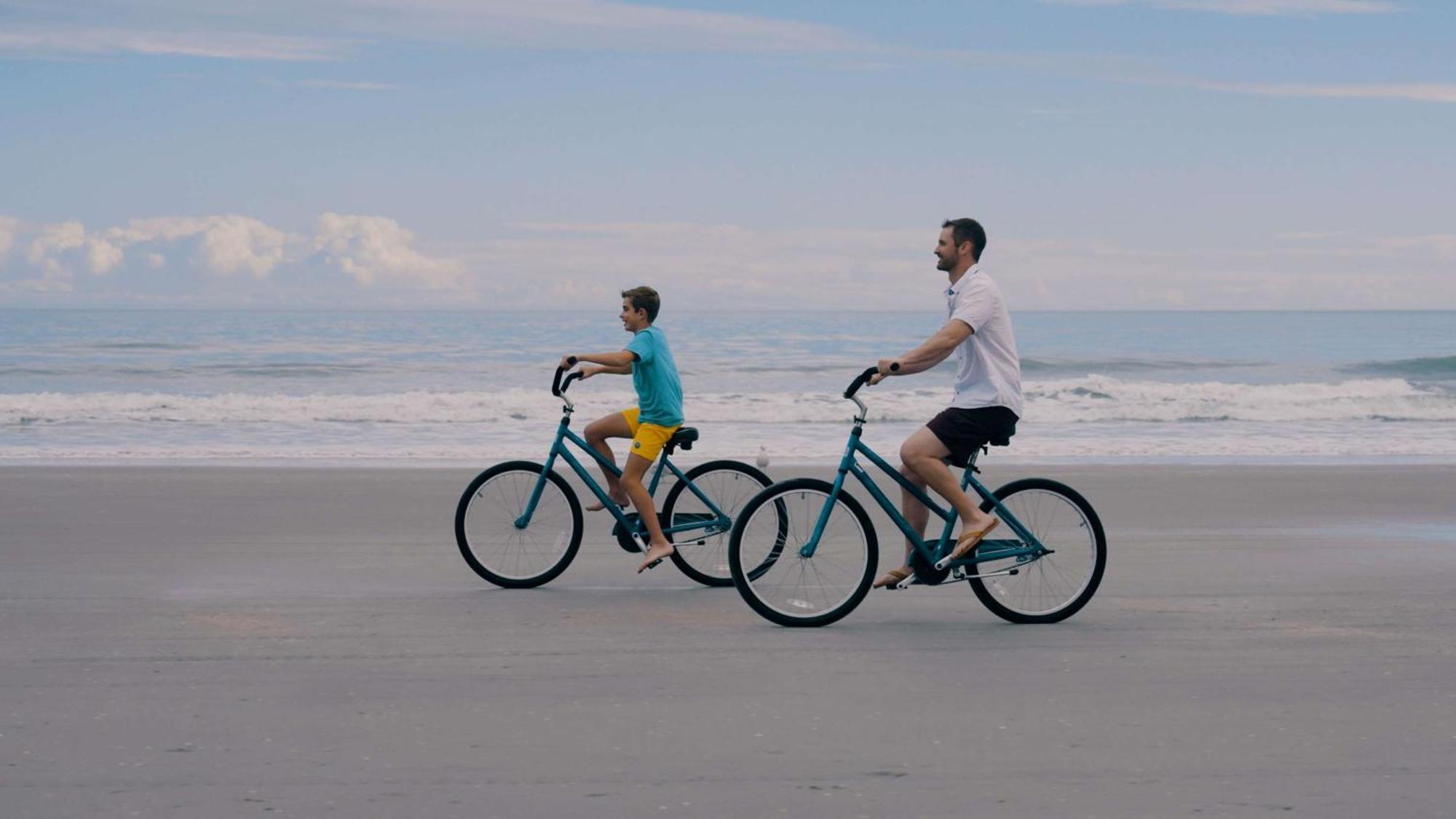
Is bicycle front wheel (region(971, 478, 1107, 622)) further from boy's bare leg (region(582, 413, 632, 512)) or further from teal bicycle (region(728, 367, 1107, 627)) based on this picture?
boy's bare leg (region(582, 413, 632, 512))

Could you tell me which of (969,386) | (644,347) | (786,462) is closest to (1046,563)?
(969,386)

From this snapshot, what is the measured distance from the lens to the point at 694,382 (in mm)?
40188

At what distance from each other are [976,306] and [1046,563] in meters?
1.34

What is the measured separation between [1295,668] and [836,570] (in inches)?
81.3

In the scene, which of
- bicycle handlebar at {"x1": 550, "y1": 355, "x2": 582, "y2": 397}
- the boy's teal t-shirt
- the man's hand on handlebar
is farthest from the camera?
the boy's teal t-shirt

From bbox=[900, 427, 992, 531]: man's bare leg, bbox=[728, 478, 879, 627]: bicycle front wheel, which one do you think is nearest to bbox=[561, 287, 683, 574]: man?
bbox=[728, 478, 879, 627]: bicycle front wheel

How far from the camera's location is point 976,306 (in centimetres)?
663

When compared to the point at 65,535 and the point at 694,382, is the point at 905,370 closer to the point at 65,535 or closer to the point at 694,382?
the point at 65,535

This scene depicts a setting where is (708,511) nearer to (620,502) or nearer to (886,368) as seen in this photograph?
(620,502)

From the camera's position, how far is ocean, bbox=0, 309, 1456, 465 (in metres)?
18.2

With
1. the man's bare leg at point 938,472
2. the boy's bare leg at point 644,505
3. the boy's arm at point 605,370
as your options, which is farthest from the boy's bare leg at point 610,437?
the man's bare leg at point 938,472

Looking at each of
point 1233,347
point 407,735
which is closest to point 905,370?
point 407,735

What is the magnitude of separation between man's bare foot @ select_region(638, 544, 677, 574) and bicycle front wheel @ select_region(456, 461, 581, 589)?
0.46 meters

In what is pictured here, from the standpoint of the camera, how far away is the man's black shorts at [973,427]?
671cm
